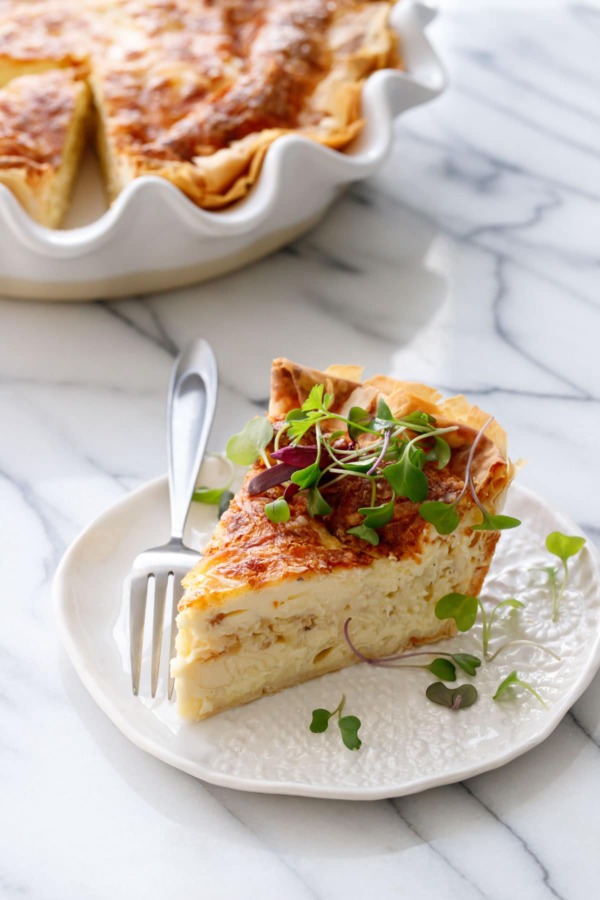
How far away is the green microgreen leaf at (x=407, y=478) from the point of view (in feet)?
5.47

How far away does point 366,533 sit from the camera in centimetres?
166

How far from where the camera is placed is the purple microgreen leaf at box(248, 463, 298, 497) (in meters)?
1.72

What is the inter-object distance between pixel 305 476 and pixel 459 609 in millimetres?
300

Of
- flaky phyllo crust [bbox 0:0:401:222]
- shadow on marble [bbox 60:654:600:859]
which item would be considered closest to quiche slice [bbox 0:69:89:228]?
flaky phyllo crust [bbox 0:0:401:222]

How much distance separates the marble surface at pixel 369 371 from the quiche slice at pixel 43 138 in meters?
0.25

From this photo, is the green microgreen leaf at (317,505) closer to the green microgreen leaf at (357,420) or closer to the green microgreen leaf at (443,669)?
the green microgreen leaf at (357,420)

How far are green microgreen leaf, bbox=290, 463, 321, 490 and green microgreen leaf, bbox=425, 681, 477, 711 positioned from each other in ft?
1.13

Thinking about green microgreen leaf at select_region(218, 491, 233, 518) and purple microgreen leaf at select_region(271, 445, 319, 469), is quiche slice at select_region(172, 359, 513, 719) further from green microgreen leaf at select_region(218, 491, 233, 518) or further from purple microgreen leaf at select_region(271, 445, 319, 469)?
green microgreen leaf at select_region(218, 491, 233, 518)

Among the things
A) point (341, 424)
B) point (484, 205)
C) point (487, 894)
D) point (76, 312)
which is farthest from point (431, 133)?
point (487, 894)

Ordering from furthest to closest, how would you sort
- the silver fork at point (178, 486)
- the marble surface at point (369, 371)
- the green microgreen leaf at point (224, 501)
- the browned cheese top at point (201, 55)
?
1. the browned cheese top at point (201, 55)
2. the green microgreen leaf at point (224, 501)
3. the silver fork at point (178, 486)
4. the marble surface at point (369, 371)

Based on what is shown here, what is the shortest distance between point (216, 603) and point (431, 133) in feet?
6.46

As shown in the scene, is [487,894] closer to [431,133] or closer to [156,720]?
[156,720]

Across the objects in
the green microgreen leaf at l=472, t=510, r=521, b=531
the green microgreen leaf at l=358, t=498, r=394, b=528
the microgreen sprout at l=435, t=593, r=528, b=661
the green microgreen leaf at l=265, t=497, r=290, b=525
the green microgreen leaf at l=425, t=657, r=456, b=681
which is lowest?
the green microgreen leaf at l=425, t=657, r=456, b=681

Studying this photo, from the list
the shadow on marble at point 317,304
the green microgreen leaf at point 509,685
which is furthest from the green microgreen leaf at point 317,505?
the shadow on marble at point 317,304
